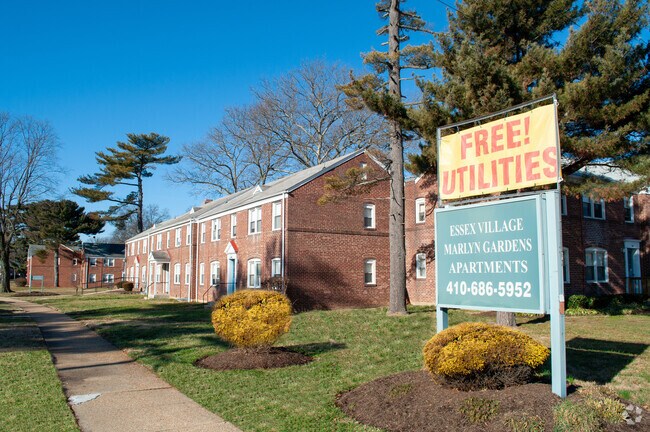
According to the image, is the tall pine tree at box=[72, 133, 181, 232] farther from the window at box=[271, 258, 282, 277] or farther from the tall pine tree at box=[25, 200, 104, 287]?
the window at box=[271, 258, 282, 277]

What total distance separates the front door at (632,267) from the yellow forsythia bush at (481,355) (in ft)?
80.6

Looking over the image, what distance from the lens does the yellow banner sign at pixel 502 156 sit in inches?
291

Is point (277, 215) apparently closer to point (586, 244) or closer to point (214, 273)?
point (214, 273)

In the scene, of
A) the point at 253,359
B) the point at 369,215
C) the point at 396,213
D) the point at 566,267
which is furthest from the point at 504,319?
the point at 369,215

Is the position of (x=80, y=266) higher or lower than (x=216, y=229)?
lower

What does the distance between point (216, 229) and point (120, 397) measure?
2555 cm

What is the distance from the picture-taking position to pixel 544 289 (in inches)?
269

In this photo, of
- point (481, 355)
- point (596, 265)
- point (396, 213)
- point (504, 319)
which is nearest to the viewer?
point (481, 355)

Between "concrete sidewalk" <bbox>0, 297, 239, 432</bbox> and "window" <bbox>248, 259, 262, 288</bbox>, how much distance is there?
13.3m

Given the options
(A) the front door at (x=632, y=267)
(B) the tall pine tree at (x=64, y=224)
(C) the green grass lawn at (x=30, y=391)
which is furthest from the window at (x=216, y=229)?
(B) the tall pine tree at (x=64, y=224)

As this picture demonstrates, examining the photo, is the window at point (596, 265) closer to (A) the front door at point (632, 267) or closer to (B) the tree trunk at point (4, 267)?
(A) the front door at point (632, 267)

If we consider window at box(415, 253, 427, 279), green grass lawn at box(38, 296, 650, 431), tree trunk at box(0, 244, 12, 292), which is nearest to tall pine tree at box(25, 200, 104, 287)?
tree trunk at box(0, 244, 12, 292)

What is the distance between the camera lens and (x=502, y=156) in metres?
7.93

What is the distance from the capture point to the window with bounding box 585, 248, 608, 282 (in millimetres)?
26094
